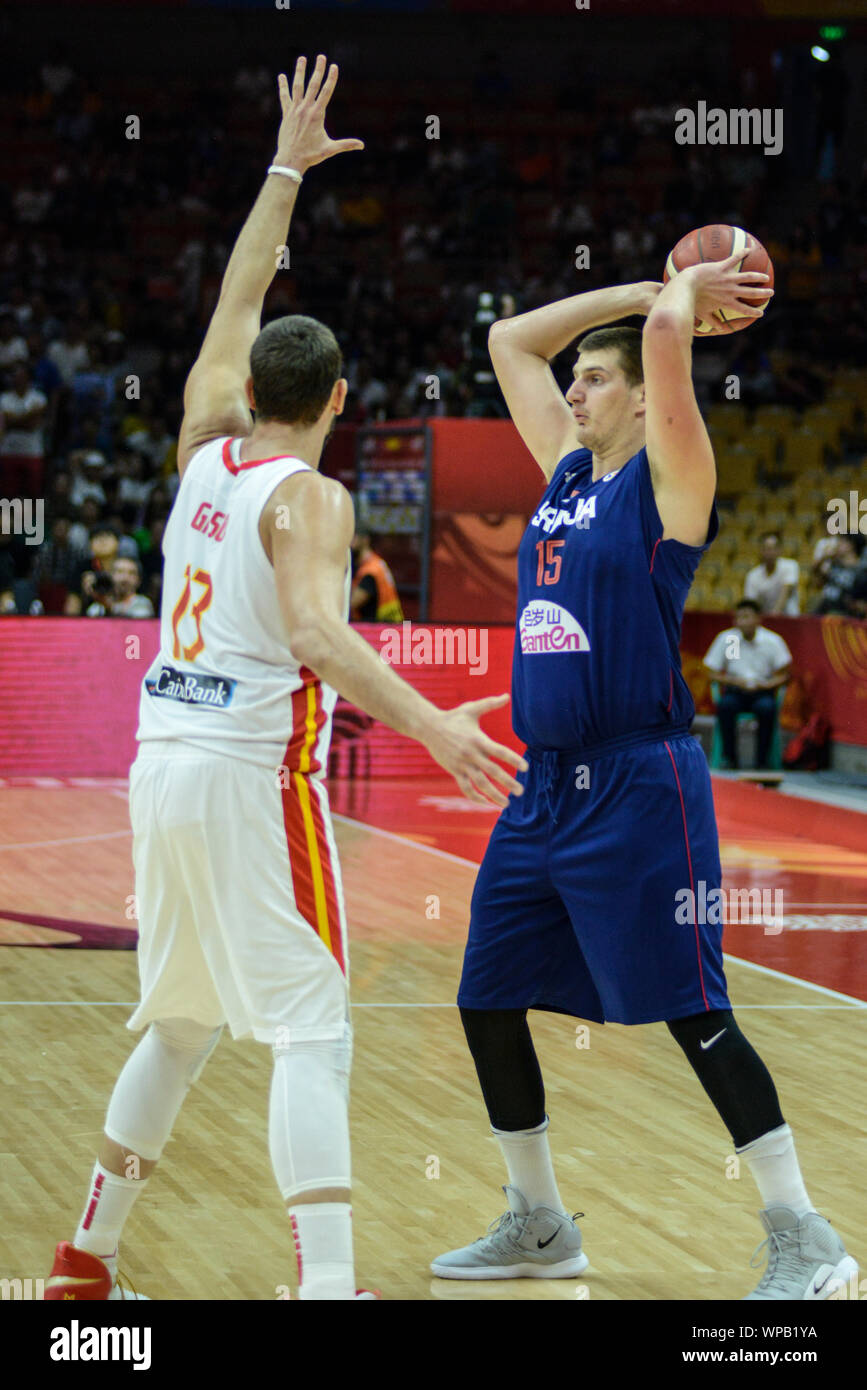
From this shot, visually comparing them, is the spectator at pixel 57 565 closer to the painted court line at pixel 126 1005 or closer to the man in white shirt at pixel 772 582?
the man in white shirt at pixel 772 582

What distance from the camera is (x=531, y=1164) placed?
13.7 ft

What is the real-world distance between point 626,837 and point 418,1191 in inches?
52.7

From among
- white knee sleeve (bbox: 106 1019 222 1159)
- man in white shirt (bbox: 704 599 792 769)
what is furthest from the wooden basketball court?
man in white shirt (bbox: 704 599 792 769)

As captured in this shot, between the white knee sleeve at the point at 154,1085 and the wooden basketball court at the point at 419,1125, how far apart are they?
1.47 feet

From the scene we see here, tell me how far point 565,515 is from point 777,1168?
1.52 metres

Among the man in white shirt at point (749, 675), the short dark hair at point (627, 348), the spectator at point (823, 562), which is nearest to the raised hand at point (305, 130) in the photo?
the short dark hair at point (627, 348)

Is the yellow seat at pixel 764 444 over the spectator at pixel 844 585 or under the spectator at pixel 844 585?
over

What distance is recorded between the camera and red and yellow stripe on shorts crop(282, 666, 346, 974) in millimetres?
3426

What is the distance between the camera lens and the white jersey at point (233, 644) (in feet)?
11.3

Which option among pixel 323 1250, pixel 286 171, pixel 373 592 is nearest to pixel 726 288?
pixel 286 171

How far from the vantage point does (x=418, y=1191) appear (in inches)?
183

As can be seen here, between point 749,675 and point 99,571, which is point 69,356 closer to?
point 99,571

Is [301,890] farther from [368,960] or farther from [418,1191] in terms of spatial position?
[368,960]

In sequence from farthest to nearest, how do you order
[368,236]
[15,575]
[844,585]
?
[368,236], [15,575], [844,585]
